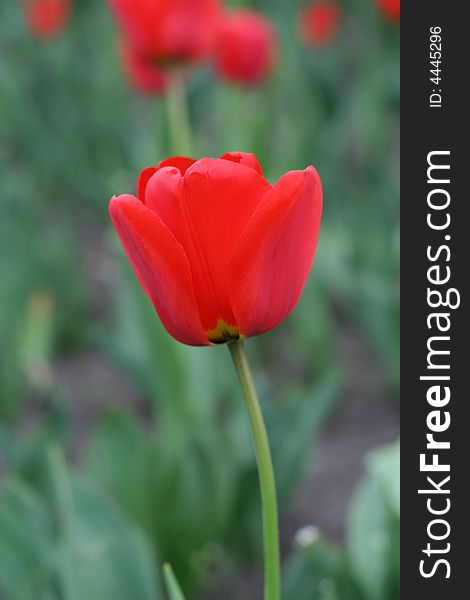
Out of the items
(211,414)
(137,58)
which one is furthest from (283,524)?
(137,58)

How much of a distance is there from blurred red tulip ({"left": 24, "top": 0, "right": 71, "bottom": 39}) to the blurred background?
0.12m

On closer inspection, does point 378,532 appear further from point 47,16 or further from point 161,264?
point 47,16

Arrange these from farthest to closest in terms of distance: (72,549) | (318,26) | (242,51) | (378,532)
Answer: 1. (318,26)
2. (242,51)
3. (378,532)
4. (72,549)

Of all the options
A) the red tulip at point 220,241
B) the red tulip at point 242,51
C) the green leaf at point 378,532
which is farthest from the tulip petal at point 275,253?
the red tulip at point 242,51

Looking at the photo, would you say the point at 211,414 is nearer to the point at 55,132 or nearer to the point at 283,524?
the point at 283,524

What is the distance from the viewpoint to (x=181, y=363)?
5.39 ft

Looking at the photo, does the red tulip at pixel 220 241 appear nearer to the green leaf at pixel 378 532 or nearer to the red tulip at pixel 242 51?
the green leaf at pixel 378 532

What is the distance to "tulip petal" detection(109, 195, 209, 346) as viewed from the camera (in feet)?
1.92

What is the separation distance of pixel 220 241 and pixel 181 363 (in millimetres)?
1053

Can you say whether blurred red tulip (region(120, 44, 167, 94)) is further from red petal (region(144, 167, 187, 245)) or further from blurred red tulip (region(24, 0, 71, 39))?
blurred red tulip (region(24, 0, 71, 39))

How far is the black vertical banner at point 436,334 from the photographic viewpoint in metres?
0.76

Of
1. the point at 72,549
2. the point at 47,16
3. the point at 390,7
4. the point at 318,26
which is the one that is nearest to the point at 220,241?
the point at 72,549

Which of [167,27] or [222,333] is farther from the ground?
[167,27]

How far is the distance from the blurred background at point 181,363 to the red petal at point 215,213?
1.24 feet
